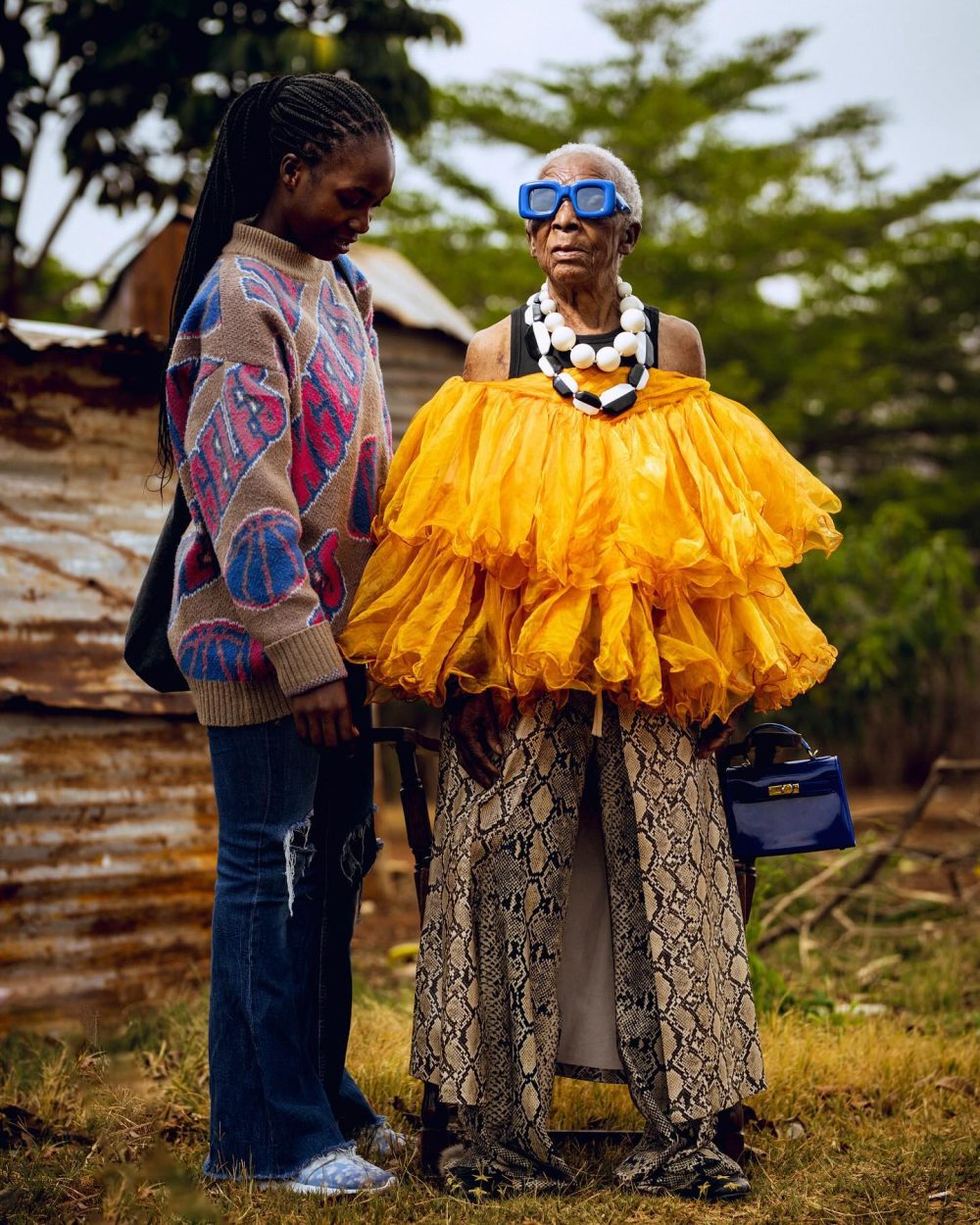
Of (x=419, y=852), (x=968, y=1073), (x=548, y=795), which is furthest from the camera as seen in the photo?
(x=968, y=1073)

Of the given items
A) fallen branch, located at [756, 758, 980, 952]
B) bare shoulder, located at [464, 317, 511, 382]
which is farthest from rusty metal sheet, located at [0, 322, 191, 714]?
fallen branch, located at [756, 758, 980, 952]

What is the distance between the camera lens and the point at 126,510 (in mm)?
4762

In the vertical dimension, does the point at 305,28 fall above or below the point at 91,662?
above

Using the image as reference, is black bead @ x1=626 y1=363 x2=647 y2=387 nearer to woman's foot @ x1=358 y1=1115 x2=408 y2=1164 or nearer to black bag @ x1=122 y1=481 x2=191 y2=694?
black bag @ x1=122 y1=481 x2=191 y2=694

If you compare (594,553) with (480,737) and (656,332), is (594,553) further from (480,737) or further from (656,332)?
(656,332)

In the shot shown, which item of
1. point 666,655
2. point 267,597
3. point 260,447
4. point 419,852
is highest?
point 260,447

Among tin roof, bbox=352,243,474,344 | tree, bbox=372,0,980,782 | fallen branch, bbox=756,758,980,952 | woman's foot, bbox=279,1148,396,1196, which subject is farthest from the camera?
tree, bbox=372,0,980,782

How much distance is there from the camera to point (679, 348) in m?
3.11

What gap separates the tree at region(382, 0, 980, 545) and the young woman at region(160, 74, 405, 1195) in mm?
14332

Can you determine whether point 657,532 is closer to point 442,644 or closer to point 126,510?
point 442,644

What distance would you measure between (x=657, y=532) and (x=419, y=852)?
99cm

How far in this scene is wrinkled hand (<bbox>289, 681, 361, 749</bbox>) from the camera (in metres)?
2.76

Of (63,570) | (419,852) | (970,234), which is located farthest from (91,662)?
(970,234)

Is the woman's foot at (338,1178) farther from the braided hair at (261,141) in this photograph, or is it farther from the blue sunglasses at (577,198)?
the blue sunglasses at (577,198)
